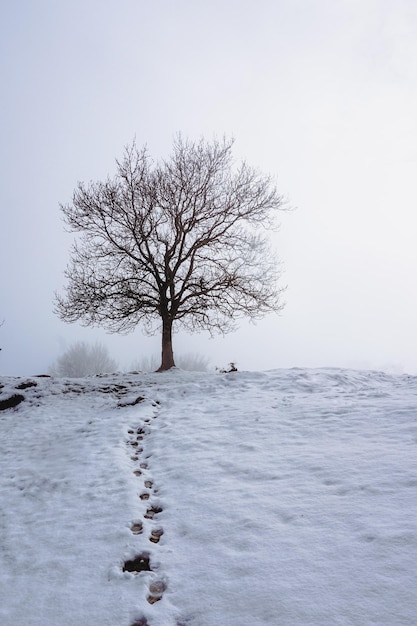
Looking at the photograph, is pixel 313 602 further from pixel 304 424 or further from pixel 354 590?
pixel 304 424

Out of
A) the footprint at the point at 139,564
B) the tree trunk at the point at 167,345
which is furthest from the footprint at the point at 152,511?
the tree trunk at the point at 167,345

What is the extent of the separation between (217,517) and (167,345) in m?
12.7

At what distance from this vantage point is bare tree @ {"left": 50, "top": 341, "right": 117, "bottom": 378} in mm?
50737

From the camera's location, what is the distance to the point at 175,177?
56.0 feet

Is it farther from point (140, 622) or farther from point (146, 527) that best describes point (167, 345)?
point (140, 622)

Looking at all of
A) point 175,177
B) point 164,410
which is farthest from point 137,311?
point 164,410

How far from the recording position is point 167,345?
57.0ft

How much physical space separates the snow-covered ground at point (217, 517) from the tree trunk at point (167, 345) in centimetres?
744

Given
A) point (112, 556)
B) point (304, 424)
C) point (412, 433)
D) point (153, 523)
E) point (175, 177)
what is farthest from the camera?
point (175, 177)

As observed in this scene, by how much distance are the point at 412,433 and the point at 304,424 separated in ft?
6.80

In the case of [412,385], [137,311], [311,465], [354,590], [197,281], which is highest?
[197,281]

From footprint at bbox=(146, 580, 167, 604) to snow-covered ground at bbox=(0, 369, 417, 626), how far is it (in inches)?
0.8

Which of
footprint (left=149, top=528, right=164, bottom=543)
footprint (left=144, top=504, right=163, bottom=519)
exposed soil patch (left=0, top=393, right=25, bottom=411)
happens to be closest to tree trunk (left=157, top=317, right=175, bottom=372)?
exposed soil patch (left=0, top=393, right=25, bottom=411)

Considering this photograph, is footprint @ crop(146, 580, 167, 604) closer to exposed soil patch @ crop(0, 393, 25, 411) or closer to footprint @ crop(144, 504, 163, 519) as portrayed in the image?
footprint @ crop(144, 504, 163, 519)
